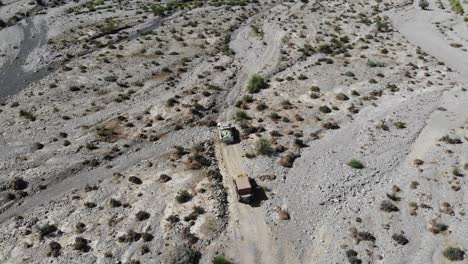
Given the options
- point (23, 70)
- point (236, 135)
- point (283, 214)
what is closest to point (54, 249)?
point (283, 214)

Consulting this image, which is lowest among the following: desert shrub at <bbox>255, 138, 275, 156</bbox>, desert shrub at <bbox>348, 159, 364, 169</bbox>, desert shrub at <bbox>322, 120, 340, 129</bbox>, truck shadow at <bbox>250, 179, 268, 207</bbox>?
desert shrub at <bbox>322, 120, 340, 129</bbox>

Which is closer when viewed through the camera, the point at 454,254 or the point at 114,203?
the point at 454,254

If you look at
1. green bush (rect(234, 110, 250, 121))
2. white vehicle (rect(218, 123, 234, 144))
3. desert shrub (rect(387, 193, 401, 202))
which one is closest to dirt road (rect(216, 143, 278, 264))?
white vehicle (rect(218, 123, 234, 144))

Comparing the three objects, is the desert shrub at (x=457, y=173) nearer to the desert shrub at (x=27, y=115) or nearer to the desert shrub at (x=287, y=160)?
the desert shrub at (x=287, y=160)

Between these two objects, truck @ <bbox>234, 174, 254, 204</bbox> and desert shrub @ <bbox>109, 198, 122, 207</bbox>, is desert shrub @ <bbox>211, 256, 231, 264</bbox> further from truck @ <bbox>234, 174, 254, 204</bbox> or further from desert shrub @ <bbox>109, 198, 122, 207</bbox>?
desert shrub @ <bbox>109, 198, 122, 207</bbox>

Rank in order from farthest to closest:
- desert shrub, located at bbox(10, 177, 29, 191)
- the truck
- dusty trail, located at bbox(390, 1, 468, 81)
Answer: dusty trail, located at bbox(390, 1, 468, 81) → desert shrub, located at bbox(10, 177, 29, 191) → the truck

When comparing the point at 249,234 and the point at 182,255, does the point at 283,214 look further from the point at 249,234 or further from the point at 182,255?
the point at 182,255

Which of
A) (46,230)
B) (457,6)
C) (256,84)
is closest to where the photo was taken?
(46,230)
